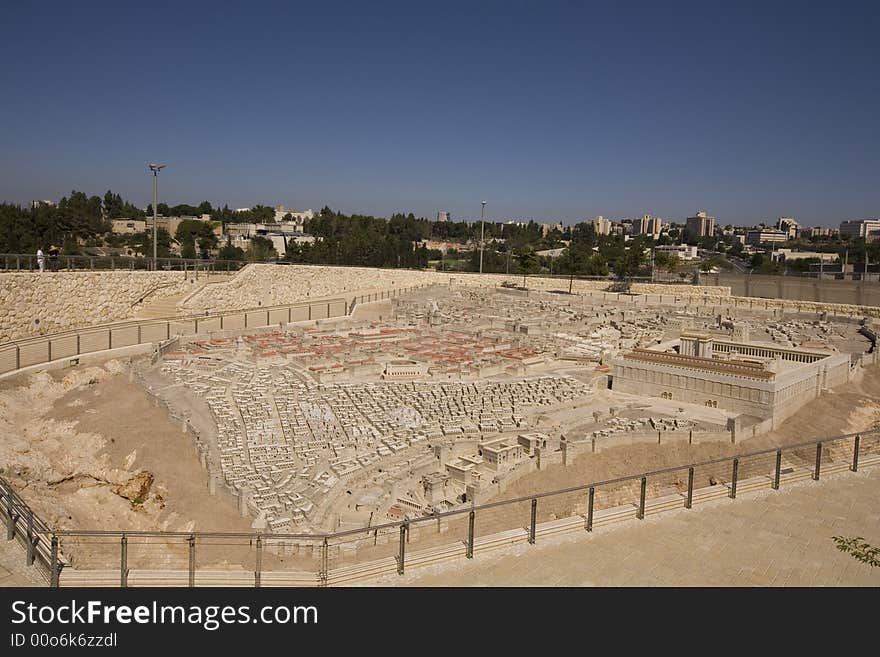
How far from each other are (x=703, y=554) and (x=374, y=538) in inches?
183

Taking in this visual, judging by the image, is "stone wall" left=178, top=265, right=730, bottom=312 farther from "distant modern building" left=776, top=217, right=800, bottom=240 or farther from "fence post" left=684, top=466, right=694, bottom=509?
"distant modern building" left=776, top=217, right=800, bottom=240

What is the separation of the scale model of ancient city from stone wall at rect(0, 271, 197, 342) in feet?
0.47

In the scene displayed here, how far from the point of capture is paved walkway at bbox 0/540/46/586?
19.5ft

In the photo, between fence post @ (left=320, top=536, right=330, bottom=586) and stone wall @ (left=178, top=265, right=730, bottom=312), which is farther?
stone wall @ (left=178, top=265, right=730, bottom=312)

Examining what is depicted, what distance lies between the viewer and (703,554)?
22.9 ft

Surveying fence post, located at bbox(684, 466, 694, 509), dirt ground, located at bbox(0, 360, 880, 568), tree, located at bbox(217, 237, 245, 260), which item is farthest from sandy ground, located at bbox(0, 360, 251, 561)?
tree, located at bbox(217, 237, 245, 260)

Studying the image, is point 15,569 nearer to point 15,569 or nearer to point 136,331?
point 15,569

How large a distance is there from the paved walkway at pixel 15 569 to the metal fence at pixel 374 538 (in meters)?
0.09

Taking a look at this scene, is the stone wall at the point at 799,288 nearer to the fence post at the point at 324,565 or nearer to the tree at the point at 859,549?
the tree at the point at 859,549

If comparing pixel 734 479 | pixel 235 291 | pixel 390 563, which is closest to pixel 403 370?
pixel 734 479

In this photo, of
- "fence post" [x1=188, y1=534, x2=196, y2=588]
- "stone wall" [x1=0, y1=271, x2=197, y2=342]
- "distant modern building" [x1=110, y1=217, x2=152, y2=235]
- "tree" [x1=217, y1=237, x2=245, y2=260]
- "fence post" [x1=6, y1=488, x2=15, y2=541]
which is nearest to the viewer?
"fence post" [x1=188, y1=534, x2=196, y2=588]

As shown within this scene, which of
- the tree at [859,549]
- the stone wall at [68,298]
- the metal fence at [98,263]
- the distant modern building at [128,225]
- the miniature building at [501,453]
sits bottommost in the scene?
the miniature building at [501,453]

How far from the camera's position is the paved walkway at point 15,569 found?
5953mm

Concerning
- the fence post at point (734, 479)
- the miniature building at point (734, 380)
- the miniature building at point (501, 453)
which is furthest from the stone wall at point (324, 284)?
the fence post at point (734, 479)
